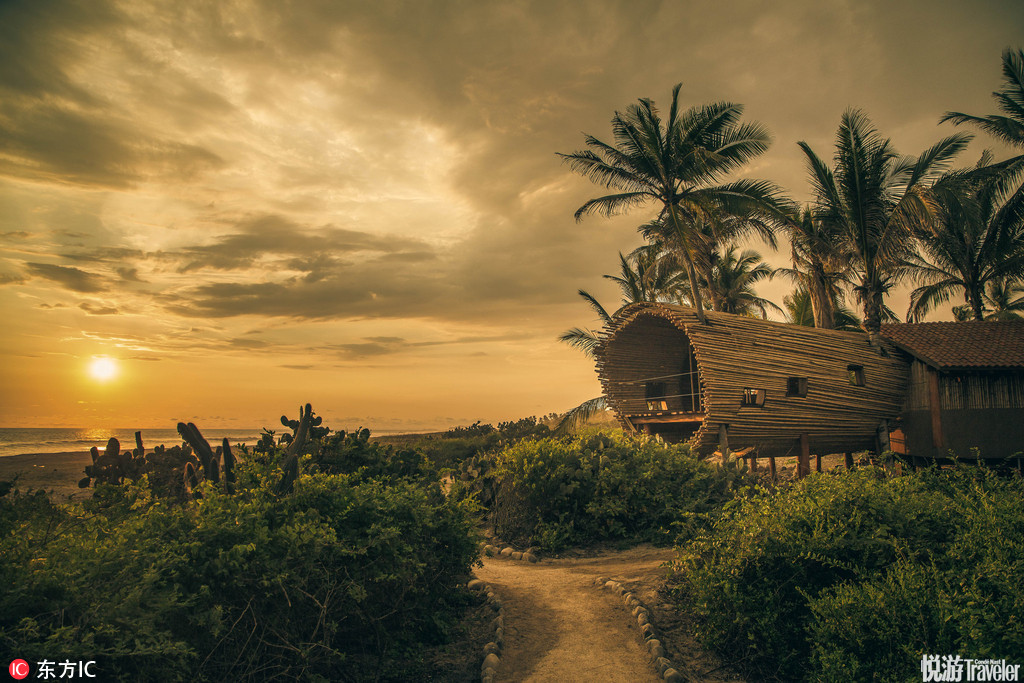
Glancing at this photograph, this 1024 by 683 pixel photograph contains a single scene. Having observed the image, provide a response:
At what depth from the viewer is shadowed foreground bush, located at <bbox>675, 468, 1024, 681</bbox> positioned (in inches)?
192

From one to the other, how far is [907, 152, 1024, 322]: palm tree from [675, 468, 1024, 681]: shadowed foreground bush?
58.6ft

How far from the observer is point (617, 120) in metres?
20.9

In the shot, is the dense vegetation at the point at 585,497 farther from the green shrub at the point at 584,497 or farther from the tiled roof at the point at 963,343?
the tiled roof at the point at 963,343

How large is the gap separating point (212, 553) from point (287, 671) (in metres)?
1.22

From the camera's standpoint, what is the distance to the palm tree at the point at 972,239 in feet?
69.4

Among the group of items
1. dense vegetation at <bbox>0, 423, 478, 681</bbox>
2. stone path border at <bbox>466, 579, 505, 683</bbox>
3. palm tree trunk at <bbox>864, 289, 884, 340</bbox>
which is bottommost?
stone path border at <bbox>466, 579, 505, 683</bbox>

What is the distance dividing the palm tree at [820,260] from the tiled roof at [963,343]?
A: 3242mm

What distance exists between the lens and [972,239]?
88.9 feet

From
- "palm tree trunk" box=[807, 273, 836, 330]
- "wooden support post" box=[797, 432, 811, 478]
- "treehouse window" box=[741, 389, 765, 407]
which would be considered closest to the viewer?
"treehouse window" box=[741, 389, 765, 407]

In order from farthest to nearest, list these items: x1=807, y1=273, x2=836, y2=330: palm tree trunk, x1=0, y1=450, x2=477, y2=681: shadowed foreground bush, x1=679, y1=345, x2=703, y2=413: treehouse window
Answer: x1=807, y1=273, x2=836, y2=330: palm tree trunk, x1=679, y1=345, x2=703, y2=413: treehouse window, x1=0, y1=450, x2=477, y2=681: shadowed foreground bush

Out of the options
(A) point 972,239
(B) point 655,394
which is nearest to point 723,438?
(B) point 655,394

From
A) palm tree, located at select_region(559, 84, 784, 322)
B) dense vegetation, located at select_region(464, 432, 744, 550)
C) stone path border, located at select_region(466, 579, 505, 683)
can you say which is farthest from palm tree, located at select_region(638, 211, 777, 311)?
stone path border, located at select_region(466, 579, 505, 683)

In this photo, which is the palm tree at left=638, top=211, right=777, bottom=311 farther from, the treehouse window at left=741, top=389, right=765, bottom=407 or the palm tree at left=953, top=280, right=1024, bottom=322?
the palm tree at left=953, top=280, right=1024, bottom=322

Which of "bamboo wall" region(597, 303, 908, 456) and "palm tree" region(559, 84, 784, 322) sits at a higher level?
"palm tree" region(559, 84, 784, 322)
